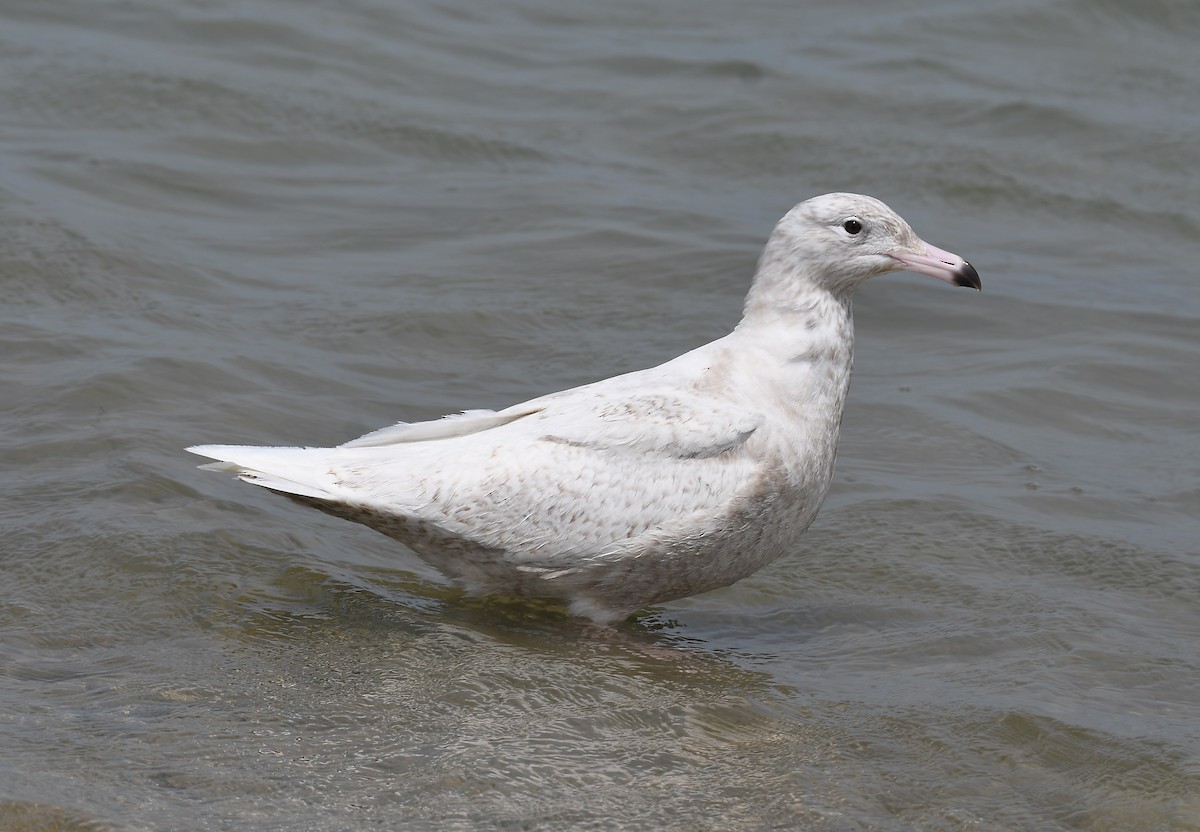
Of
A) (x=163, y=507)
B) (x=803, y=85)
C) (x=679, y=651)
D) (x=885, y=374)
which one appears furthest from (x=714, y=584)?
(x=803, y=85)

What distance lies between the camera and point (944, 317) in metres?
9.88

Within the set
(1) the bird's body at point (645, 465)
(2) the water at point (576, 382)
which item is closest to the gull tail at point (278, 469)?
(1) the bird's body at point (645, 465)

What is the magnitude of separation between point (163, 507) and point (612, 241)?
14.9ft

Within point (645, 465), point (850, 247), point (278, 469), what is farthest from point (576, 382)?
point (278, 469)

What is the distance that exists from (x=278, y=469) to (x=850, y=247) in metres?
2.18

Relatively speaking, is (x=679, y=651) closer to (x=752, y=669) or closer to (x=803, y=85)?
(x=752, y=669)

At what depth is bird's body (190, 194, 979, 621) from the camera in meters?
5.69

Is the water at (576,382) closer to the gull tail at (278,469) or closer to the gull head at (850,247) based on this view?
the gull tail at (278,469)

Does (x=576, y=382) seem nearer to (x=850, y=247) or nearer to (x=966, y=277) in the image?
(x=850, y=247)

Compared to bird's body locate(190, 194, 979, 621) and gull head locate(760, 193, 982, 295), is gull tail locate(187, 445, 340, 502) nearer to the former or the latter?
bird's body locate(190, 194, 979, 621)

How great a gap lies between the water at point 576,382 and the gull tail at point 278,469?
48cm

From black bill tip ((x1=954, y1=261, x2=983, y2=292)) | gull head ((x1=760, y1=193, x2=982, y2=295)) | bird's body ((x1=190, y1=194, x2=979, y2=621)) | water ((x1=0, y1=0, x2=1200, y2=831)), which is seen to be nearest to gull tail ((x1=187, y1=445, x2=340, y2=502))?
bird's body ((x1=190, y1=194, x2=979, y2=621))

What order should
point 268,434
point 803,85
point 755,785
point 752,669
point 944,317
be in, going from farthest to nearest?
point 803,85
point 944,317
point 268,434
point 752,669
point 755,785

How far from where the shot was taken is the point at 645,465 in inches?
226
